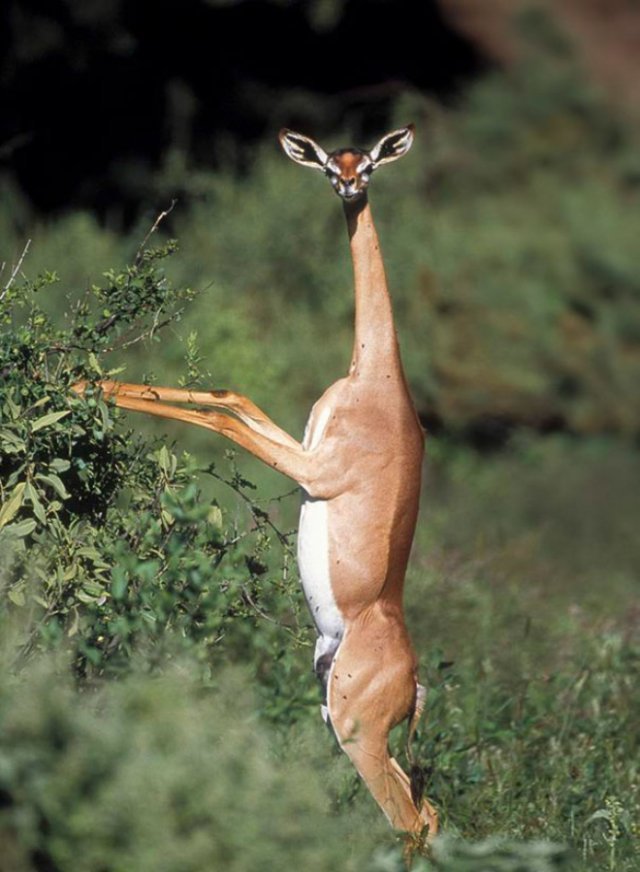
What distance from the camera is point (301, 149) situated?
17.5ft

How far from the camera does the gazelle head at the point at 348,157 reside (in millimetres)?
5184

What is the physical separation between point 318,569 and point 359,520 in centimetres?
19

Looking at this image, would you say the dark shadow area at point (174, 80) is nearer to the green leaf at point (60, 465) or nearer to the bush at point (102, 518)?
the bush at point (102, 518)

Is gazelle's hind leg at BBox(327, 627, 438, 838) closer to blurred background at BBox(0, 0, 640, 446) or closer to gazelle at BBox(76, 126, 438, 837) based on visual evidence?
gazelle at BBox(76, 126, 438, 837)

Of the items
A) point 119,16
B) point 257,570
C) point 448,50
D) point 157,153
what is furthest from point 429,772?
point 448,50

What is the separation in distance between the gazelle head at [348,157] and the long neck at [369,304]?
98 mm

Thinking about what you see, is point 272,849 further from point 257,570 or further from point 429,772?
point 429,772

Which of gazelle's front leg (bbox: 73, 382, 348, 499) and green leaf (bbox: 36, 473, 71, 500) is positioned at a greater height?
gazelle's front leg (bbox: 73, 382, 348, 499)

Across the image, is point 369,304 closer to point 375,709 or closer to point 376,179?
point 375,709

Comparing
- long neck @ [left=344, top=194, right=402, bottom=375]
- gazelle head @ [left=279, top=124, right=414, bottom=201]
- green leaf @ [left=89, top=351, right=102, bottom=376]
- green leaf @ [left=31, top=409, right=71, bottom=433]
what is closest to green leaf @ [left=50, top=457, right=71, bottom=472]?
green leaf @ [left=31, top=409, right=71, bottom=433]

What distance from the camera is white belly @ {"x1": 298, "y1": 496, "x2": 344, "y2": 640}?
16.3 feet

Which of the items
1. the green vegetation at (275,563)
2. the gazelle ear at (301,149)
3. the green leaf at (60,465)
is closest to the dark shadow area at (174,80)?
the green vegetation at (275,563)

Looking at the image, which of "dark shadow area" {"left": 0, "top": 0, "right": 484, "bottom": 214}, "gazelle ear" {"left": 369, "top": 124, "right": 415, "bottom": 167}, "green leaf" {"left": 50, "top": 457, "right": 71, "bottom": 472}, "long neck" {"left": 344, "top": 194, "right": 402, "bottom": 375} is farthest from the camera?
"dark shadow area" {"left": 0, "top": 0, "right": 484, "bottom": 214}

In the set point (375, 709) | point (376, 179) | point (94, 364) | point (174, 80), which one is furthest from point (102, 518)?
point (174, 80)
